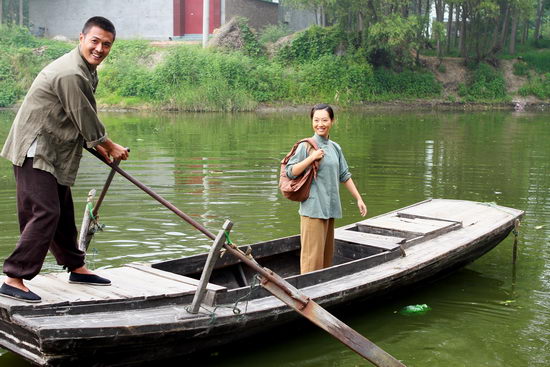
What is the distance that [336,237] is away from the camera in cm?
675

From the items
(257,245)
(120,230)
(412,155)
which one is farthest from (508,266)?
(412,155)

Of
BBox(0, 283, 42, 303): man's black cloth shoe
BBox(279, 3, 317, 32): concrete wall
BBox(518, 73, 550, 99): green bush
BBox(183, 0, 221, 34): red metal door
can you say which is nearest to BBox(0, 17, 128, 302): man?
BBox(0, 283, 42, 303): man's black cloth shoe

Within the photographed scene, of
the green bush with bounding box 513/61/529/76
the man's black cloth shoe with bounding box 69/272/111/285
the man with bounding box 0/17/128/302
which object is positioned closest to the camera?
the man with bounding box 0/17/128/302

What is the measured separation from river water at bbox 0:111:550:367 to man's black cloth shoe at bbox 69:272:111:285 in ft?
2.59

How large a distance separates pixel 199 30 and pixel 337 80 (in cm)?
777

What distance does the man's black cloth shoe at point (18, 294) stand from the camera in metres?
4.31

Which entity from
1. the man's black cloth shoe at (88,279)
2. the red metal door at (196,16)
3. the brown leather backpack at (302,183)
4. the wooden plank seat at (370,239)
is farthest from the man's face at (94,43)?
the red metal door at (196,16)

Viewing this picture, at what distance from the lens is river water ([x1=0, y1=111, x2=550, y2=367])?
5.53m

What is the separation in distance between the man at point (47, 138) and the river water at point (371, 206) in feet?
3.55

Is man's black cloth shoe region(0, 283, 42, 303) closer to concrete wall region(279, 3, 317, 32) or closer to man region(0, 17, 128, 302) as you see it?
man region(0, 17, 128, 302)

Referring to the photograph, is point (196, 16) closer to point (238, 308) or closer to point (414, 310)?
point (414, 310)

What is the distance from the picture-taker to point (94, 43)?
4367mm

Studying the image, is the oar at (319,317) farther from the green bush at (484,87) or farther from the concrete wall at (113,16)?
the green bush at (484,87)

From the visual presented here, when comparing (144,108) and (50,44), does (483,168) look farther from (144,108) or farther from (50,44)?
(50,44)
